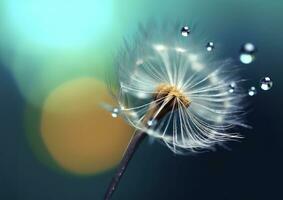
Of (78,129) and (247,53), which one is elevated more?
(78,129)

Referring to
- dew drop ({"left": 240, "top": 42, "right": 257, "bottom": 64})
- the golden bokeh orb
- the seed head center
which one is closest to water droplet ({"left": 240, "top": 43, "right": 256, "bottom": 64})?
dew drop ({"left": 240, "top": 42, "right": 257, "bottom": 64})

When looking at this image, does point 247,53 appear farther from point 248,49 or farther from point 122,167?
point 122,167

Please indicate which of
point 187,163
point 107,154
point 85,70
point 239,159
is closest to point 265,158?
point 239,159

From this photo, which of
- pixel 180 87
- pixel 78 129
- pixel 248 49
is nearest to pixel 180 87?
Result: pixel 180 87

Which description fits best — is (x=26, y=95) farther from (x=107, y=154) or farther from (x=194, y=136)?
(x=194, y=136)

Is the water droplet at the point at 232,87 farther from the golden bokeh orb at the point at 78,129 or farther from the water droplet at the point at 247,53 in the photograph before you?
the golden bokeh orb at the point at 78,129

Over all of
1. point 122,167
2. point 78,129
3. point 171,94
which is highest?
point 78,129

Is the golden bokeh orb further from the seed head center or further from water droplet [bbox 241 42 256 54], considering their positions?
water droplet [bbox 241 42 256 54]

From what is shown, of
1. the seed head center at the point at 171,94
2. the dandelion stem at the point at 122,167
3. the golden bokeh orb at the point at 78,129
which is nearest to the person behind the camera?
the dandelion stem at the point at 122,167

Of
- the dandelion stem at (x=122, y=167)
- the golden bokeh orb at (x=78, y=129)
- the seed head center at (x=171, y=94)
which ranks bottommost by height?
the dandelion stem at (x=122, y=167)

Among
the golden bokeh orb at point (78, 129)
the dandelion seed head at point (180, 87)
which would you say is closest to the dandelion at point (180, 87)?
the dandelion seed head at point (180, 87)
